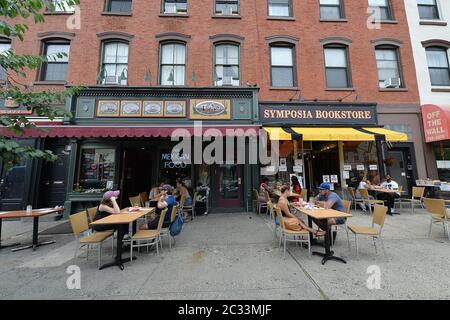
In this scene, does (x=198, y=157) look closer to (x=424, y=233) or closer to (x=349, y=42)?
(x=424, y=233)

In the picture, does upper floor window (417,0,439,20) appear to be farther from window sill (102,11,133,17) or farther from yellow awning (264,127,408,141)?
window sill (102,11,133,17)

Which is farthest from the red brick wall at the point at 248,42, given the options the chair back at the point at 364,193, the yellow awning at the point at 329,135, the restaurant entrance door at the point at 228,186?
the chair back at the point at 364,193

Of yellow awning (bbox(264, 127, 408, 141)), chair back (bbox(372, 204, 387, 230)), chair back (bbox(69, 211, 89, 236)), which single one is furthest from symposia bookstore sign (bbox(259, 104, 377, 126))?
chair back (bbox(69, 211, 89, 236))

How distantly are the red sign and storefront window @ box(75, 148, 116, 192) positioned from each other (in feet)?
48.0

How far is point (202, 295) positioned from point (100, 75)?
33.7 feet

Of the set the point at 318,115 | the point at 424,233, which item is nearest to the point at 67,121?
the point at 318,115

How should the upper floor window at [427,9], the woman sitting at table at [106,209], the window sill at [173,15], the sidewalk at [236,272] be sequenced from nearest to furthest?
1. the sidewalk at [236,272]
2. the woman sitting at table at [106,209]
3. the window sill at [173,15]
4. the upper floor window at [427,9]

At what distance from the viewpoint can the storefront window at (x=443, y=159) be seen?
32.7 ft

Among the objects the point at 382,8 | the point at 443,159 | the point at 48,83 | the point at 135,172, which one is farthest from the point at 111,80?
the point at 443,159

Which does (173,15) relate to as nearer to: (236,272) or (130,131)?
(130,131)

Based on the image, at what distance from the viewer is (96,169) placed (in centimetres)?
913

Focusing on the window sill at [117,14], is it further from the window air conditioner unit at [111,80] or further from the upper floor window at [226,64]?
the upper floor window at [226,64]

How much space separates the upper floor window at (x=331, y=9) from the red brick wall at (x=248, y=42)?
0.37 metres

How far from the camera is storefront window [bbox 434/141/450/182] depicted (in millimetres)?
Answer: 9977
